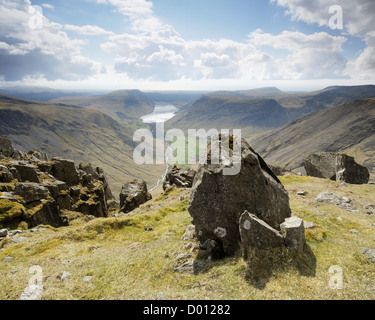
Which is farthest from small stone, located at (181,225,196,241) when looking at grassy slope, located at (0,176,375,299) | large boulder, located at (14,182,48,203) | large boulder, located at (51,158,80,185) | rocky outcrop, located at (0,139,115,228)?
large boulder, located at (51,158,80,185)

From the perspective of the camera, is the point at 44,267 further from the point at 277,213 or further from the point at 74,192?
the point at 74,192

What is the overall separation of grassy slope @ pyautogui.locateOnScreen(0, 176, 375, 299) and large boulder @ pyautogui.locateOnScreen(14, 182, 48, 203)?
41.0ft

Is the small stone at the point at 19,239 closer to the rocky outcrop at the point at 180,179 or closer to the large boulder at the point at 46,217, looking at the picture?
the large boulder at the point at 46,217

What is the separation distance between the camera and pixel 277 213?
68.7 ft

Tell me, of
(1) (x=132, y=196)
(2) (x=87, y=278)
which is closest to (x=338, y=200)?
(2) (x=87, y=278)

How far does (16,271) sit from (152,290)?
12856mm

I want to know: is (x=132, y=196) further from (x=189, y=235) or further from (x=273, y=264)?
(x=273, y=264)

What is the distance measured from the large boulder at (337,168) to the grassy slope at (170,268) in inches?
1396

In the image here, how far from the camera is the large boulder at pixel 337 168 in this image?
5762 cm

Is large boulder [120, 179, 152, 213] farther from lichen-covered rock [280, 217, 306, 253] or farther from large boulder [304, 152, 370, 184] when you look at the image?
large boulder [304, 152, 370, 184]

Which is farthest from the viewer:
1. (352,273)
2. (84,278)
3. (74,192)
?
(74,192)

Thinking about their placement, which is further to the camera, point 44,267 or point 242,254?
point 44,267

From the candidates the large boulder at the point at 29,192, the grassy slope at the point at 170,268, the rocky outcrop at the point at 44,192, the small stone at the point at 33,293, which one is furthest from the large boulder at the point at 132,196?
the small stone at the point at 33,293
